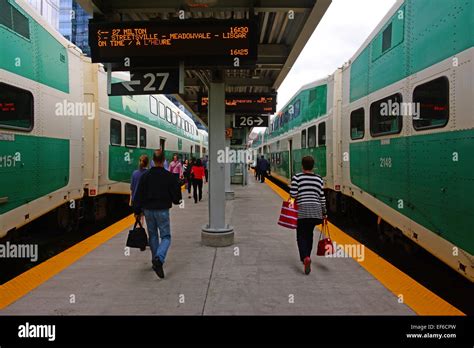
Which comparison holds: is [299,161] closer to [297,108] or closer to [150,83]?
[297,108]

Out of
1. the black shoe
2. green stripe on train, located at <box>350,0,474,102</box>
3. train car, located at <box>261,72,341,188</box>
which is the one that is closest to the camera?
green stripe on train, located at <box>350,0,474,102</box>

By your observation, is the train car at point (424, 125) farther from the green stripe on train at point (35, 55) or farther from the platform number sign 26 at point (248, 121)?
the platform number sign 26 at point (248, 121)

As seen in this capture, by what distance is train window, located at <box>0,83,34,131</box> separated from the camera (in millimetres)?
5195

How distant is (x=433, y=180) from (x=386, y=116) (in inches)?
72.0

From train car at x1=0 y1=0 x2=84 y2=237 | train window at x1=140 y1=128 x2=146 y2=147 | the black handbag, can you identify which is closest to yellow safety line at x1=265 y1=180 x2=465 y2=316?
the black handbag

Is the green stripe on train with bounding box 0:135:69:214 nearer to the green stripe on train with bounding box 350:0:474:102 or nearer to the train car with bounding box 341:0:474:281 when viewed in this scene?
the train car with bounding box 341:0:474:281

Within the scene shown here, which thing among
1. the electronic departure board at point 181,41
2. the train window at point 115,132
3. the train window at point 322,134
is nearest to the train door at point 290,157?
the train window at point 322,134

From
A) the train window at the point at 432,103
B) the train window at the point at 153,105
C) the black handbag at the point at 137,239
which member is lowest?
the black handbag at the point at 137,239

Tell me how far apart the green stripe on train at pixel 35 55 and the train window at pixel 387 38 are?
5.40 meters

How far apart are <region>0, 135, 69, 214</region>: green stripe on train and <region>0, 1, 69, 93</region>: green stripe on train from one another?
0.98m

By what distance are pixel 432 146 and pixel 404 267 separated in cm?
278

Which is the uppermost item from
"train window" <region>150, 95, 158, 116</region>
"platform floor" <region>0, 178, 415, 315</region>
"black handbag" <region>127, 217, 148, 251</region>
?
"train window" <region>150, 95, 158, 116</region>

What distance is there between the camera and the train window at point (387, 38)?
19.1 ft

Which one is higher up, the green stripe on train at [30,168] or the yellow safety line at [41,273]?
the green stripe on train at [30,168]
